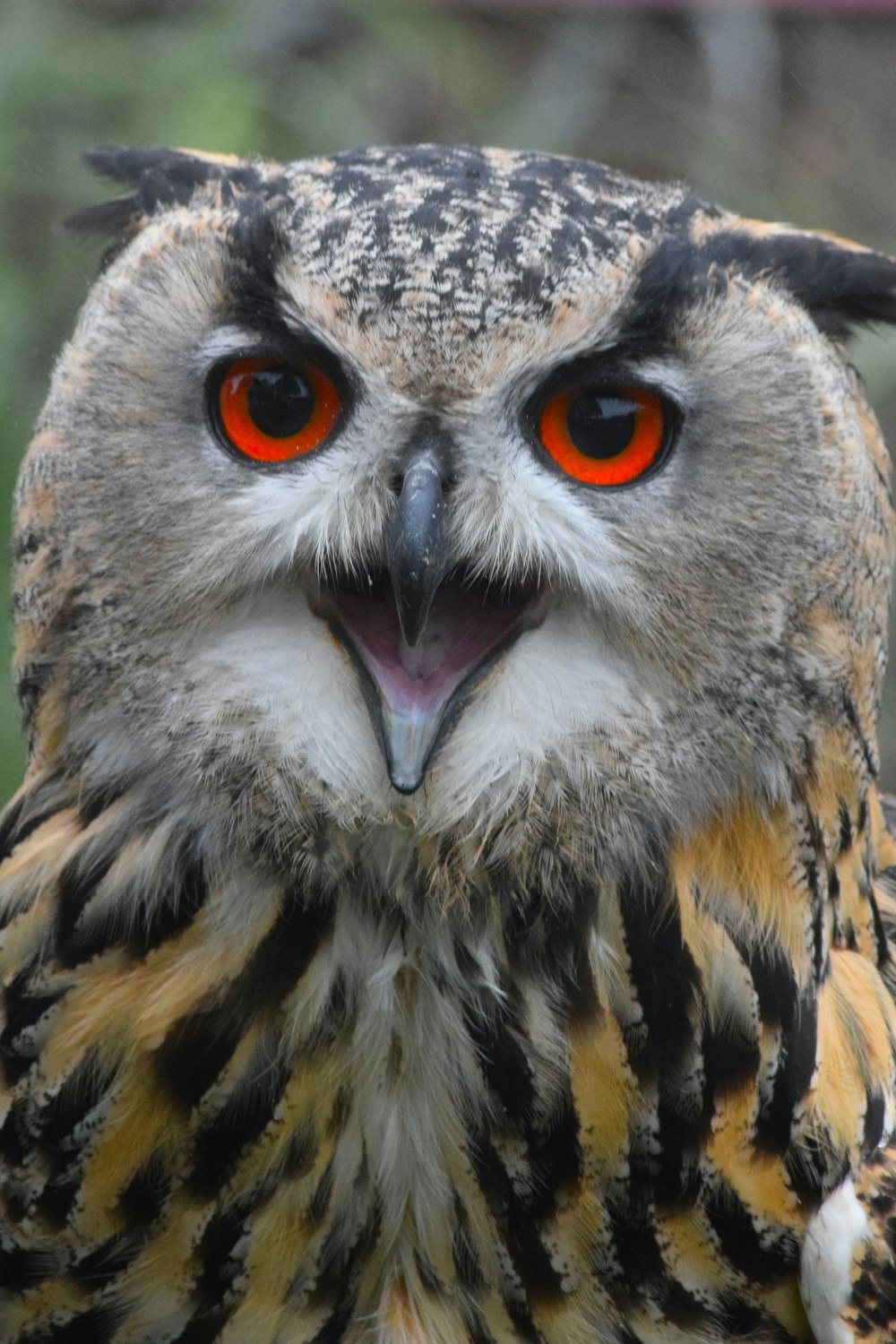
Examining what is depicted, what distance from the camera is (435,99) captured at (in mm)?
3744

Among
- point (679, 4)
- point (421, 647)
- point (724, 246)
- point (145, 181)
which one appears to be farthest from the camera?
point (679, 4)

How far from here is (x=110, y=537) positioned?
1317 millimetres

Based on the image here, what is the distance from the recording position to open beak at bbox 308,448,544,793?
1.18m

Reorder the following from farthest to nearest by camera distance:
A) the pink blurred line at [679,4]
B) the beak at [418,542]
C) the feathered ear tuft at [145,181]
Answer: the pink blurred line at [679,4] < the feathered ear tuft at [145,181] < the beak at [418,542]

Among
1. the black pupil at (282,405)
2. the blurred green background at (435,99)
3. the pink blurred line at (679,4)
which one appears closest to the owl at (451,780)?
the black pupil at (282,405)

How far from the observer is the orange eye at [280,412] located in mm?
1254

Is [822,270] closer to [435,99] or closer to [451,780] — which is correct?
[451,780]

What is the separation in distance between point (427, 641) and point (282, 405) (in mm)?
203

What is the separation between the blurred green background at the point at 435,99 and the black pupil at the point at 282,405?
101cm

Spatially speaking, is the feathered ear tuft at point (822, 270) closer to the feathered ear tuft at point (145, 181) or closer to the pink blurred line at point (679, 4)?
the feathered ear tuft at point (145, 181)

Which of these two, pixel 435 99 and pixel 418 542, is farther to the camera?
pixel 435 99

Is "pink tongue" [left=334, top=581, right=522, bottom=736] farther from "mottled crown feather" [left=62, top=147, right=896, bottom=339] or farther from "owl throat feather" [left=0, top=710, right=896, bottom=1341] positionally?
"mottled crown feather" [left=62, top=147, right=896, bottom=339]

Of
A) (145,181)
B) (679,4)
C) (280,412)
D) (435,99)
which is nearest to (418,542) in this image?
(280,412)

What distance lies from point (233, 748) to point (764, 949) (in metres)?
0.47
